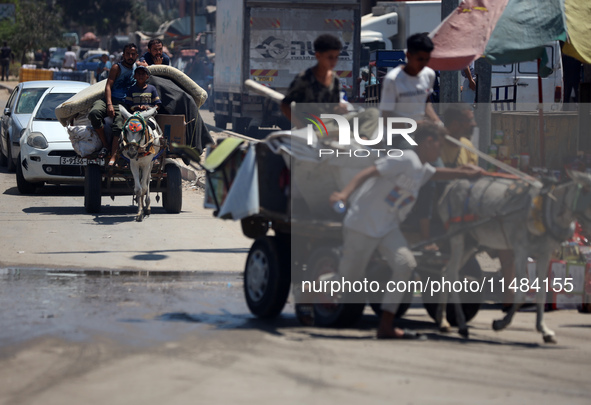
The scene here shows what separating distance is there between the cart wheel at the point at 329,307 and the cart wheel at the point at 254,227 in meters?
0.84

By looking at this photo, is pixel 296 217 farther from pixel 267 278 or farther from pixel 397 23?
pixel 397 23

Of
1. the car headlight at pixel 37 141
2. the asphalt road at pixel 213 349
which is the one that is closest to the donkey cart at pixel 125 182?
the car headlight at pixel 37 141

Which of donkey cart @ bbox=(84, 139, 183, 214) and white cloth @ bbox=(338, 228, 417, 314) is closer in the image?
white cloth @ bbox=(338, 228, 417, 314)

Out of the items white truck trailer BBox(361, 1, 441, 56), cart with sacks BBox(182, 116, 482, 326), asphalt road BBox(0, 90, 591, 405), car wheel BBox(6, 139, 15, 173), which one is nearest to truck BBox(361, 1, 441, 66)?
white truck trailer BBox(361, 1, 441, 56)

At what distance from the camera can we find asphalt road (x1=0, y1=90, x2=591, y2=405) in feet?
18.7

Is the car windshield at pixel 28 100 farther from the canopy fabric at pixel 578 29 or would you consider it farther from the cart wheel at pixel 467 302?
the cart wheel at pixel 467 302

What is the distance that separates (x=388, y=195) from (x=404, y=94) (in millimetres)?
1329

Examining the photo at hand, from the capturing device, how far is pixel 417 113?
311 inches

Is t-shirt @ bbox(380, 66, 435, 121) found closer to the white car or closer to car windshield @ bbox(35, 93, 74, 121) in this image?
the white car

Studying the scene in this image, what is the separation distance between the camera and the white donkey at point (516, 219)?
7082mm

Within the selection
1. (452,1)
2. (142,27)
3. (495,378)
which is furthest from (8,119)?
(142,27)

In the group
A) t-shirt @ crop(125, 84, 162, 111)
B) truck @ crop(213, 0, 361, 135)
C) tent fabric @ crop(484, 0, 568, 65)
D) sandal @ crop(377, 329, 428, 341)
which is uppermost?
truck @ crop(213, 0, 361, 135)

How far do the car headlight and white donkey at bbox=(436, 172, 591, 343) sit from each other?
32.8 feet

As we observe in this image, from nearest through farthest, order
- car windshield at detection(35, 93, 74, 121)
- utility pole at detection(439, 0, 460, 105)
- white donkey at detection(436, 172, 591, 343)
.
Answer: white donkey at detection(436, 172, 591, 343) → utility pole at detection(439, 0, 460, 105) → car windshield at detection(35, 93, 74, 121)
